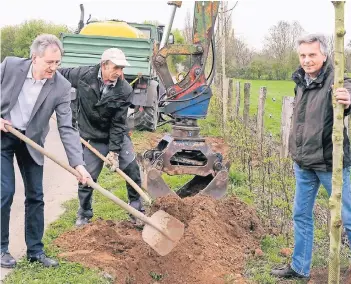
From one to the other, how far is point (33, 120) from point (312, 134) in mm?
2260

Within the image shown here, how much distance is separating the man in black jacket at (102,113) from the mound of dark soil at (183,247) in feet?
1.91

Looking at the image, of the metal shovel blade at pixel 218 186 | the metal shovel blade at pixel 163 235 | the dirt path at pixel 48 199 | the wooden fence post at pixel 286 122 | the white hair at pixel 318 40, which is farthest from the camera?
the wooden fence post at pixel 286 122

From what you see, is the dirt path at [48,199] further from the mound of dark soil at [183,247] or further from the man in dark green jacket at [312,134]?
the man in dark green jacket at [312,134]

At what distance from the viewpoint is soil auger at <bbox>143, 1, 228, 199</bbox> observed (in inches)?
257

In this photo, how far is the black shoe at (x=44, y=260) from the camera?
4465 mm

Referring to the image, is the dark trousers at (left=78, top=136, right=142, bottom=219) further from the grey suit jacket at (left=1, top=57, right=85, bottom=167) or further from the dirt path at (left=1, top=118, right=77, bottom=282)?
the grey suit jacket at (left=1, top=57, right=85, bottom=167)

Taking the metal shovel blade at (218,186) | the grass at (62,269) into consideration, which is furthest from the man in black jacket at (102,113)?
the metal shovel blade at (218,186)

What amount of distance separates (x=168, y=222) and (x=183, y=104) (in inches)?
93.4

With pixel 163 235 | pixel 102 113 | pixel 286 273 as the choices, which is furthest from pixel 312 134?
pixel 102 113

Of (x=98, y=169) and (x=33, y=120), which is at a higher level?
(x=33, y=120)

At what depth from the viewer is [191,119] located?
689 cm

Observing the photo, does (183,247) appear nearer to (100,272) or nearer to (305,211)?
(100,272)

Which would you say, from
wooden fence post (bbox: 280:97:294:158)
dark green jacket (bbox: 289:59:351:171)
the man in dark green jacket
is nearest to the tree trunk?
the man in dark green jacket

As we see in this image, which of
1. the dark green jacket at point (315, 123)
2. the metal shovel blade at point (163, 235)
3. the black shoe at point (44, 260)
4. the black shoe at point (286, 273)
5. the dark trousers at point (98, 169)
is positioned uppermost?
the dark green jacket at point (315, 123)
